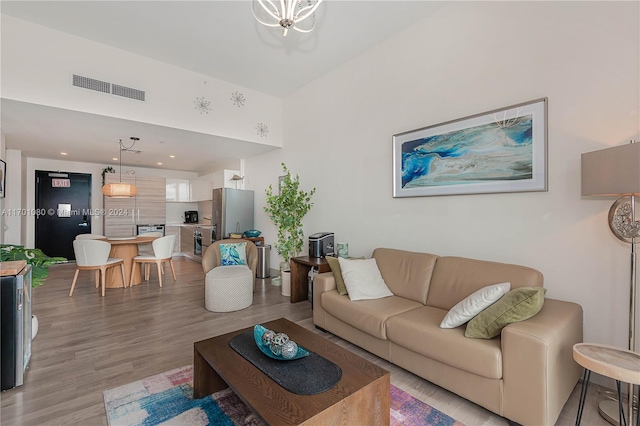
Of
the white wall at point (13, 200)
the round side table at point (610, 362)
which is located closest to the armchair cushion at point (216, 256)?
the round side table at point (610, 362)

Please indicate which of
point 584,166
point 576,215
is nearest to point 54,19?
point 584,166

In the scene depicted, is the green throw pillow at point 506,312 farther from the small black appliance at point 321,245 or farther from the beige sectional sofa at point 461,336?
the small black appliance at point 321,245

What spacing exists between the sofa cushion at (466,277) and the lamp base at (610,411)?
0.76 m

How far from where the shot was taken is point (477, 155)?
2623 mm

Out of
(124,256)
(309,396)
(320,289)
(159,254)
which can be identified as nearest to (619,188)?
(309,396)

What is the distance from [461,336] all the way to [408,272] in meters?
0.97

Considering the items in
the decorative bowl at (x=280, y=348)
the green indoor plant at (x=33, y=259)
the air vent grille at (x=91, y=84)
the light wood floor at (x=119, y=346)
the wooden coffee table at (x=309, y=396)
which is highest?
the air vent grille at (x=91, y=84)

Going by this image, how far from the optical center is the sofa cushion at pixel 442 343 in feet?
5.47

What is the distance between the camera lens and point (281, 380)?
142 centimetres

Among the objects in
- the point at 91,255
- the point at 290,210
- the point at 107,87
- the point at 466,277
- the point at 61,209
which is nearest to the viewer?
the point at 466,277

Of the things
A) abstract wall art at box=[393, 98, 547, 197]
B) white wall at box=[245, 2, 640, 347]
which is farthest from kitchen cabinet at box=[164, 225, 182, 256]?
abstract wall art at box=[393, 98, 547, 197]

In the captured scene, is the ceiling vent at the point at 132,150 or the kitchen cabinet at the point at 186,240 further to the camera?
the kitchen cabinet at the point at 186,240

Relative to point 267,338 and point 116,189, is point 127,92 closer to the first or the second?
point 116,189

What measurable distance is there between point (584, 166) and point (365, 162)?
221cm
